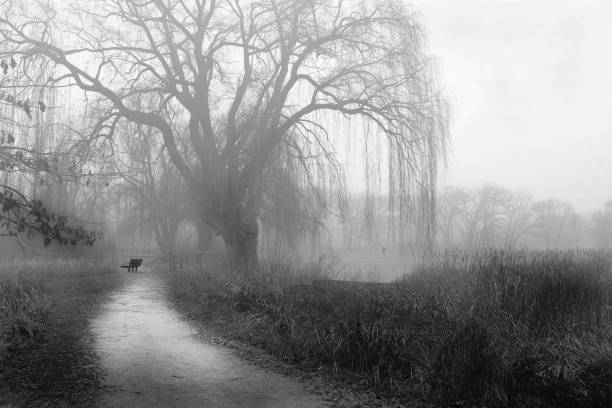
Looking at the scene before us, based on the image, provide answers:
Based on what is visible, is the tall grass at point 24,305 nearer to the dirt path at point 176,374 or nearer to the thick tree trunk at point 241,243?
the dirt path at point 176,374

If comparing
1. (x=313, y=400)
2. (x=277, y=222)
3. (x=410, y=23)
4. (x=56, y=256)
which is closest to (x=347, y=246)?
(x=277, y=222)

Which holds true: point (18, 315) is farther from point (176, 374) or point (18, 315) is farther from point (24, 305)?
point (176, 374)

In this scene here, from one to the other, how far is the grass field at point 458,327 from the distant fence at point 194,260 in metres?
5.75

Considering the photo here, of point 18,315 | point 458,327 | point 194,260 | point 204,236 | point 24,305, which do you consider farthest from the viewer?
point 204,236

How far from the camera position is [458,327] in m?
5.93

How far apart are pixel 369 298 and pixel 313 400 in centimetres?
298

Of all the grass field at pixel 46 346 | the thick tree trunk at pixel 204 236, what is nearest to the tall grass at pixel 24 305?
the grass field at pixel 46 346

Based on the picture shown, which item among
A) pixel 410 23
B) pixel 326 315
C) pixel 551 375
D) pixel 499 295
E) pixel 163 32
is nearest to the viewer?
pixel 551 375

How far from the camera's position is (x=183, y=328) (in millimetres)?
7926

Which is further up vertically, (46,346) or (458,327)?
(458,327)

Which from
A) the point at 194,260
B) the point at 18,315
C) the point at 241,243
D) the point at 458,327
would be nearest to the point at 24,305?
the point at 18,315

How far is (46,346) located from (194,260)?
1185 centimetres

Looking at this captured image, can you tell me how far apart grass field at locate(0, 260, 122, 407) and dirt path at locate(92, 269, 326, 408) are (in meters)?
0.27

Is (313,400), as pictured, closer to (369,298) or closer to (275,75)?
(369,298)
